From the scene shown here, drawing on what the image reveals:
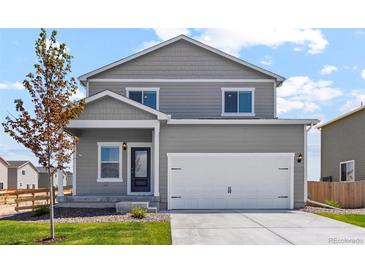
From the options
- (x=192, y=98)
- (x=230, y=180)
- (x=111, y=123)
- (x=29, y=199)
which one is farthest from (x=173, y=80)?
(x=29, y=199)

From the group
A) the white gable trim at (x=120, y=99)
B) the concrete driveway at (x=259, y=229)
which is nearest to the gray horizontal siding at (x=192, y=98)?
the white gable trim at (x=120, y=99)

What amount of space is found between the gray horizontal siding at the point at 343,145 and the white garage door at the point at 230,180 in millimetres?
6375

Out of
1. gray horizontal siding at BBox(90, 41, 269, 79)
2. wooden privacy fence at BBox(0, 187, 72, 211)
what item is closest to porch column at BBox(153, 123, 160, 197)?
wooden privacy fence at BBox(0, 187, 72, 211)

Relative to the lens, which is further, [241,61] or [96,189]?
[241,61]

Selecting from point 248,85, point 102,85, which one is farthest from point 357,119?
point 102,85

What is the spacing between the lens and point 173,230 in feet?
38.2

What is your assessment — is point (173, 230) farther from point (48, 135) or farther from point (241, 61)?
point (241, 61)

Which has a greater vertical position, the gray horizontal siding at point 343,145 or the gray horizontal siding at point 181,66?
the gray horizontal siding at point 181,66

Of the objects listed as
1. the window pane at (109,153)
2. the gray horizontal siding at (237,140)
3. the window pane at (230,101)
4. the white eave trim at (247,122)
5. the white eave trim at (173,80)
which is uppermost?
the white eave trim at (173,80)

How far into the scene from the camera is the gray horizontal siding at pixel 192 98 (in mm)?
20016

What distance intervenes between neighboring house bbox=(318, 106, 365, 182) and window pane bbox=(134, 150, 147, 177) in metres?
11.0

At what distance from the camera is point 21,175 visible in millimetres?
54500

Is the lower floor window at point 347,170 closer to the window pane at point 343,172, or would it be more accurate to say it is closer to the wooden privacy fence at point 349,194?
the window pane at point 343,172

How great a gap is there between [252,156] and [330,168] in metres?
11.2
